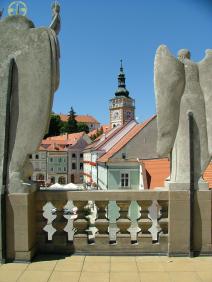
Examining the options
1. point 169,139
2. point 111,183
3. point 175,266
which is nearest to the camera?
point 175,266

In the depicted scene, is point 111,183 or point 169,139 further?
point 111,183

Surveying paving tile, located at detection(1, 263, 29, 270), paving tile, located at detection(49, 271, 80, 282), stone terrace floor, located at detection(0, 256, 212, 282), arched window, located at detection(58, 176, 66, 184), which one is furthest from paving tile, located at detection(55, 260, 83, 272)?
arched window, located at detection(58, 176, 66, 184)

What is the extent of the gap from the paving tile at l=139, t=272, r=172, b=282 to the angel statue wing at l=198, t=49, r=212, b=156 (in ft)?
6.37

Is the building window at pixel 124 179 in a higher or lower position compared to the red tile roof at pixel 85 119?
lower

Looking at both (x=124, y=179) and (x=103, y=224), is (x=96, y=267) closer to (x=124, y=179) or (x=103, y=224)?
(x=103, y=224)

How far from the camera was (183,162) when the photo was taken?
18.2 ft

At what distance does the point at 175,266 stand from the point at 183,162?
1.53m

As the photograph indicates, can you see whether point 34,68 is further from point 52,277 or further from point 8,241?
point 52,277

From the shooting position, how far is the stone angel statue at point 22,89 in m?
5.34

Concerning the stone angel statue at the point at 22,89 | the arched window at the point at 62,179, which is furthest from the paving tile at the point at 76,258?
the arched window at the point at 62,179

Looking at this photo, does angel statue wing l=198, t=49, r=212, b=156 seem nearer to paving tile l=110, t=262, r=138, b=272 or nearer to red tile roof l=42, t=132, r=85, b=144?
paving tile l=110, t=262, r=138, b=272

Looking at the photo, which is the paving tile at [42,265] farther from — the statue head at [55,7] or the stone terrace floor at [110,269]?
the statue head at [55,7]

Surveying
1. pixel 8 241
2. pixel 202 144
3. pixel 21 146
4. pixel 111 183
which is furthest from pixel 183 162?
pixel 111 183

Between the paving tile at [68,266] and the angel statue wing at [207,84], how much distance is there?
259cm
